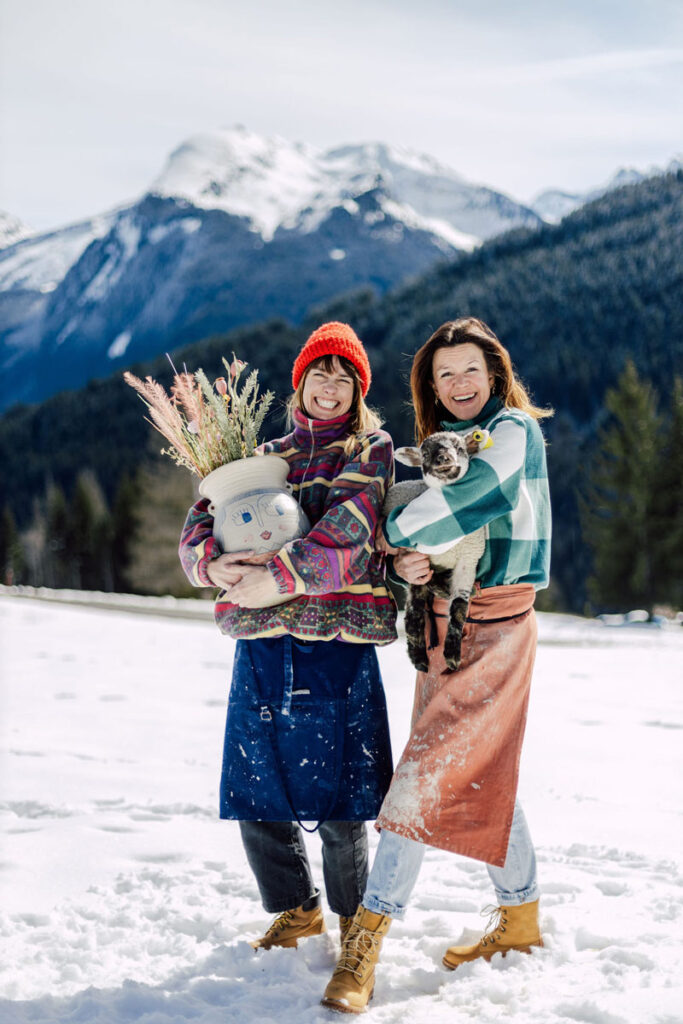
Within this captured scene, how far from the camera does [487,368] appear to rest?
248cm

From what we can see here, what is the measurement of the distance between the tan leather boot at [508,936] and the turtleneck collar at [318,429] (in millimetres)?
1467

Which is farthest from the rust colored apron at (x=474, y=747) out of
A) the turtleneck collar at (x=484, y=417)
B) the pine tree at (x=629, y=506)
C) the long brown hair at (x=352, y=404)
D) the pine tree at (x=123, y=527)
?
the pine tree at (x=123, y=527)

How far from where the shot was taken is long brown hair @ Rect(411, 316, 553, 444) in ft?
8.09

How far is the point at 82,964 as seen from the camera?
2496mm

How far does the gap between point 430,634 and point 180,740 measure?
3.16 metres

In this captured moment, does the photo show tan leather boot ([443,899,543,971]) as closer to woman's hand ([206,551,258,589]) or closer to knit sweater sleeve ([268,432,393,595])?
knit sweater sleeve ([268,432,393,595])

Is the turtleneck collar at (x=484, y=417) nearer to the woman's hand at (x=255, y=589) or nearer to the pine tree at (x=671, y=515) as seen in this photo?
the woman's hand at (x=255, y=589)

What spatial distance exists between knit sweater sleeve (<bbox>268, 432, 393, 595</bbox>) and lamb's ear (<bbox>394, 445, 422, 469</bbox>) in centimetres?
9

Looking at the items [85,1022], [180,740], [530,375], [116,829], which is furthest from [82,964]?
[530,375]

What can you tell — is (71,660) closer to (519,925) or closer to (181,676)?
(181,676)

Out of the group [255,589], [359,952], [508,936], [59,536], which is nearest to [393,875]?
[359,952]

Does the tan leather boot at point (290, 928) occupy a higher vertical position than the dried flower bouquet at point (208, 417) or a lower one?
lower

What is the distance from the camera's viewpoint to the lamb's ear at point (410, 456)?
2.36m

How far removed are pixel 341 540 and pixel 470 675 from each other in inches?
19.8
